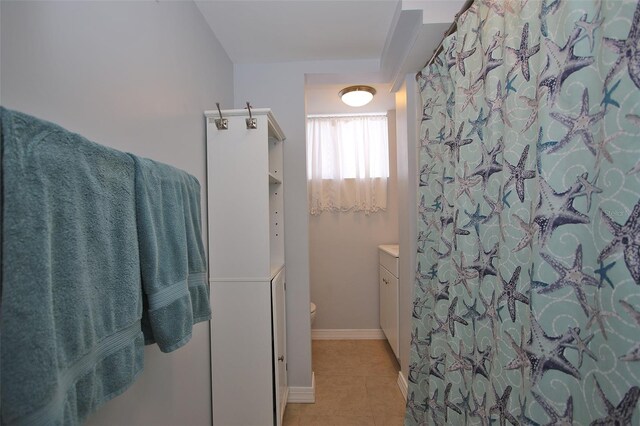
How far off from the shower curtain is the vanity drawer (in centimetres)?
98

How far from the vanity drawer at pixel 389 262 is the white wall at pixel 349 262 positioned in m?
0.25

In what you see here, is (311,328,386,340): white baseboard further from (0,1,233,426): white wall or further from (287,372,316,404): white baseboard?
(0,1,233,426): white wall

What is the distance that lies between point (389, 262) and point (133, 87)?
207cm

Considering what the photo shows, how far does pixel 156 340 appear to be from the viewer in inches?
28.7

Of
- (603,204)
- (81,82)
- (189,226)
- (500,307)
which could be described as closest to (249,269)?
(189,226)

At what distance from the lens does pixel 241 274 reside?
4.57 feet

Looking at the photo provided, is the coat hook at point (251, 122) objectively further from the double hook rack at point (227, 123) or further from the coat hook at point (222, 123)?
the coat hook at point (222, 123)

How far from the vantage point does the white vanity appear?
213cm

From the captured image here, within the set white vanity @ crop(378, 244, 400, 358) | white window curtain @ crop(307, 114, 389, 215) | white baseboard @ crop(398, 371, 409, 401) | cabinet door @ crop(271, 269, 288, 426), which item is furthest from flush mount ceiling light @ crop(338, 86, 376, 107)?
white baseboard @ crop(398, 371, 409, 401)

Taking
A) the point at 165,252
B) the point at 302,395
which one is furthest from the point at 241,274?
the point at 302,395

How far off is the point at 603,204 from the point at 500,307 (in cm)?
41

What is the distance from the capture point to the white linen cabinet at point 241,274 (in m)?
1.37

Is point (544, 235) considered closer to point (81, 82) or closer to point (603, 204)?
point (603, 204)

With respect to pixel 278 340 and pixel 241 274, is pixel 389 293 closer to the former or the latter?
pixel 278 340
